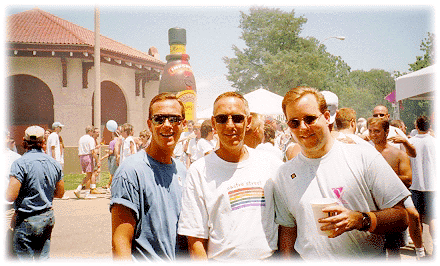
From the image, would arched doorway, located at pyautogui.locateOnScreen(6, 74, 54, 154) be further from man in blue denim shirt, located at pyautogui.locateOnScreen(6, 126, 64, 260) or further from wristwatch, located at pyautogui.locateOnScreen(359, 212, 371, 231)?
wristwatch, located at pyautogui.locateOnScreen(359, 212, 371, 231)

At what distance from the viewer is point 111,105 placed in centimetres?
2241

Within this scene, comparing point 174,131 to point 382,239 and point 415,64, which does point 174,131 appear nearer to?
point 382,239

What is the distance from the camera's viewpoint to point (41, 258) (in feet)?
12.9

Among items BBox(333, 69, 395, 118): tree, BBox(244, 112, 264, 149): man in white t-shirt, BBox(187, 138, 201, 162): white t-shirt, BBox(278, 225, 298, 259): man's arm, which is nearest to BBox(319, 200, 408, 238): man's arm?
BBox(278, 225, 298, 259): man's arm

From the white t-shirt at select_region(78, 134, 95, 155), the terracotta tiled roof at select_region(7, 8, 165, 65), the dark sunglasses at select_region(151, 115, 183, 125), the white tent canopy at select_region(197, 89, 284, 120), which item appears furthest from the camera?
the terracotta tiled roof at select_region(7, 8, 165, 65)

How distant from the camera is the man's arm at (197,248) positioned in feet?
7.28

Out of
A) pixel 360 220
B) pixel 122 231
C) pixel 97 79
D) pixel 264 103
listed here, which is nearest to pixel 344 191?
pixel 360 220

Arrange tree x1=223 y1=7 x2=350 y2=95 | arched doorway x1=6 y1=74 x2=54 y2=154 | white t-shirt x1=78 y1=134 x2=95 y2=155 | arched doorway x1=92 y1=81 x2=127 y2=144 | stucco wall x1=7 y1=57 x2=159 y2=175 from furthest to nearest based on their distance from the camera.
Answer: tree x1=223 y1=7 x2=350 y2=95, arched doorway x1=92 y1=81 x2=127 y2=144, arched doorway x1=6 y1=74 x2=54 y2=154, stucco wall x1=7 y1=57 x2=159 y2=175, white t-shirt x1=78 y1=134 x2=95 y2=155

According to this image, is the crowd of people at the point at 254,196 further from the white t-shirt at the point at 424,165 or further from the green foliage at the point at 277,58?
the green foliage at the point at 277,58

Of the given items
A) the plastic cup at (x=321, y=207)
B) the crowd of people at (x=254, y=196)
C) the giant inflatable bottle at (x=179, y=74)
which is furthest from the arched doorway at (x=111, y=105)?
the plastic cup at (x=321, y=207)

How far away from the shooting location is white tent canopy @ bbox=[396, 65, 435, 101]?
559cm

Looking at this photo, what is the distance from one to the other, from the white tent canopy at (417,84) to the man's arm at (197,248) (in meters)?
4.75

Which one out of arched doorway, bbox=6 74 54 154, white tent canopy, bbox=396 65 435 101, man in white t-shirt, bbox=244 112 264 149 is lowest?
man in white t-shirt, bbox=244 112 264 149

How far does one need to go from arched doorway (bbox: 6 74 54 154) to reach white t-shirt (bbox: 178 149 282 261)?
19033 mm
